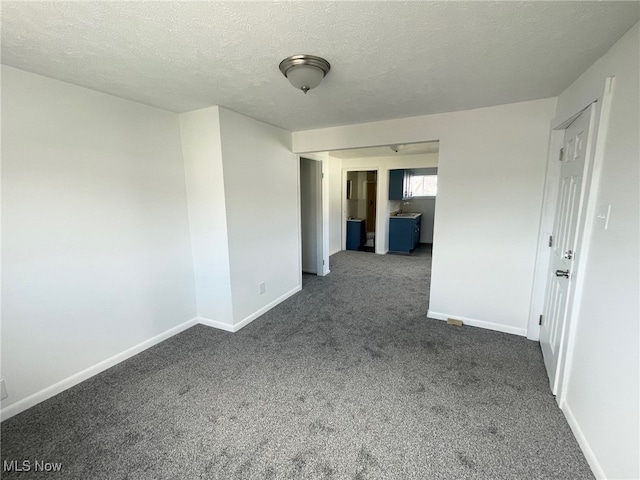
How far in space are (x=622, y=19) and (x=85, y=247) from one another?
3443mm

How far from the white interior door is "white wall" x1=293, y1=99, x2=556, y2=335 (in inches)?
10.2

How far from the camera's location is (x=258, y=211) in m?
3.15

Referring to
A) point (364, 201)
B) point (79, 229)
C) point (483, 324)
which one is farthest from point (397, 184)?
point (79, 229)

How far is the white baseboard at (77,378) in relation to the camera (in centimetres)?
185

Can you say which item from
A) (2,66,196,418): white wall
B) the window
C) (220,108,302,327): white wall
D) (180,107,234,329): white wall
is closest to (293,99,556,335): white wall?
(220,108,302,327): white wall

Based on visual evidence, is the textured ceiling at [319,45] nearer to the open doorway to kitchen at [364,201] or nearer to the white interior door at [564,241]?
the white interior door at [564,241]

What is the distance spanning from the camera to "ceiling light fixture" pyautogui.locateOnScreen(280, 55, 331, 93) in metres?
1.59

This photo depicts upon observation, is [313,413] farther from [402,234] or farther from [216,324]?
[402,234]

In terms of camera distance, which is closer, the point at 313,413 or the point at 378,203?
the point at 313,413

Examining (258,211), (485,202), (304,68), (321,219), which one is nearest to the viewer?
(304,68)

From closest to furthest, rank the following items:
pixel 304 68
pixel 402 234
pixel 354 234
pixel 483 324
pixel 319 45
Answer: pixel 319 45 < pixel 304 68 < pixel 483 324 < pixel 402 234 < pixel 354 234

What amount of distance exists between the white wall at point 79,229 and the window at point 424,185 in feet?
20.2

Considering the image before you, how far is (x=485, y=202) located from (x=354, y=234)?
4.16m

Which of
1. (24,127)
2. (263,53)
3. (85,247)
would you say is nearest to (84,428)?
(85,247)
